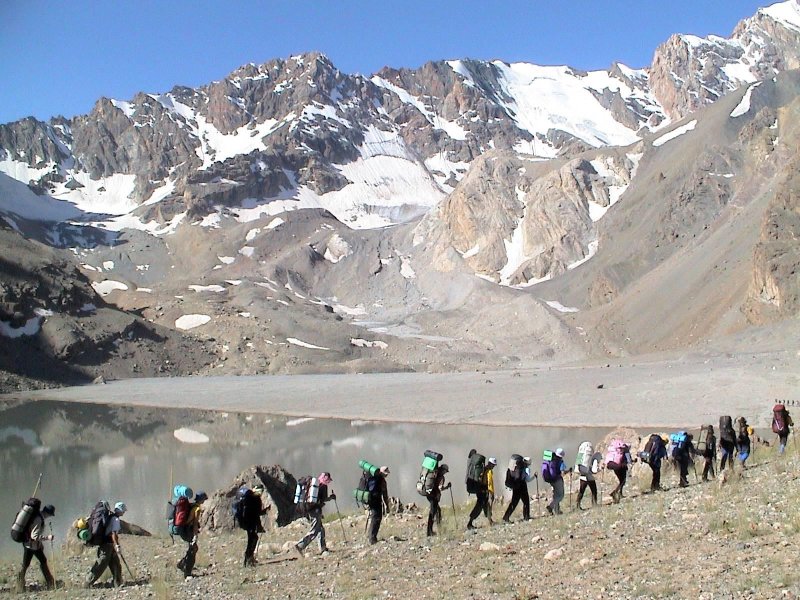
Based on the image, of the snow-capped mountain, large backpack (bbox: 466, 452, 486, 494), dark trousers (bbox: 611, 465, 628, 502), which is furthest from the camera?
the snow-capped mountain

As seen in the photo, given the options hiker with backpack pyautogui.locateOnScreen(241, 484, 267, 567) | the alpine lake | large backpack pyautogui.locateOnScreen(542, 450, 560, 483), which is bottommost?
the alpine lake

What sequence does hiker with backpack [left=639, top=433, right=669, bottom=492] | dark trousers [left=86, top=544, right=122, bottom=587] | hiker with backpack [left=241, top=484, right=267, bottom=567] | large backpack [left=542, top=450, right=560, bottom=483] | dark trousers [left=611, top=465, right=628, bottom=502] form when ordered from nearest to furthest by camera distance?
dark trousers [left=86, top=544, right=122, bottom=587], hiker with backpack [left=241, top=484, right=267, bottom=567], large backpack [left=542, top=450, right=560, bottom=483], dark trousers [left=611, top=465, right=628, bottom=502], hiker with backpack [left=639, top=433, right=669, bottom=492]

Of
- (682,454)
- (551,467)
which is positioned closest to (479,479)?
(551,467)

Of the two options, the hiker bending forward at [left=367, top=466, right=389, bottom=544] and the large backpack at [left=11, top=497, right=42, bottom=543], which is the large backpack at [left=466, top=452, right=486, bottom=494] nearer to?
the hiker bending forward at [left=367, top=466, right=389, bottom=544]

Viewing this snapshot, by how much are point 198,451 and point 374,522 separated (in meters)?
23.2

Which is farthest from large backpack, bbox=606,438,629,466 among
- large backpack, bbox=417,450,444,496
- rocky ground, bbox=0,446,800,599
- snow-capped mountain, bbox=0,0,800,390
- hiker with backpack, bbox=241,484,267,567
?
snow-capped mountain, bbox=0,0,800,390

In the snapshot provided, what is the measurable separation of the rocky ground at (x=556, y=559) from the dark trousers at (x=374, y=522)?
18cm

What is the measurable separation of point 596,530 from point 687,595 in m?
3.48

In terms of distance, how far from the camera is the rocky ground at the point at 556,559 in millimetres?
7102

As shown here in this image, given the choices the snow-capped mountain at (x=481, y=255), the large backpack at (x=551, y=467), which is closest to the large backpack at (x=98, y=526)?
the large backpack at (x=551, y=467)

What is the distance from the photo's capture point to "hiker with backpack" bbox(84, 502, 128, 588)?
10273mm

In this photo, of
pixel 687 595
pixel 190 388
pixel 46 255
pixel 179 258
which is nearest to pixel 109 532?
pixel 687 595

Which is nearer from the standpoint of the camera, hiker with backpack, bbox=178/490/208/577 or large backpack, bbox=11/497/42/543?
large backpack, bbox=11/497/42/543

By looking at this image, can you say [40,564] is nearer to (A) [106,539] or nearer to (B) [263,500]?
(A) [106,539]
